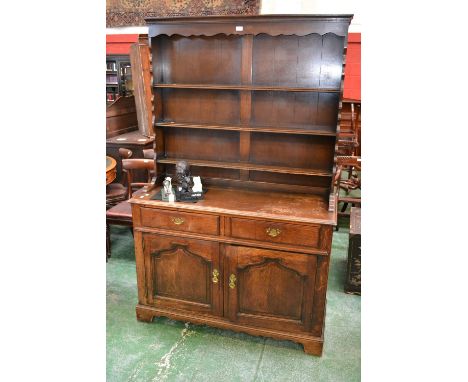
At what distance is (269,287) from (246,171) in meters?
0.84

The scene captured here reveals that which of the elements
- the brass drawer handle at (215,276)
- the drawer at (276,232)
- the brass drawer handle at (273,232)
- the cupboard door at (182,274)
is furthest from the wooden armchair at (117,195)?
the brass drawer handle at (273,232)

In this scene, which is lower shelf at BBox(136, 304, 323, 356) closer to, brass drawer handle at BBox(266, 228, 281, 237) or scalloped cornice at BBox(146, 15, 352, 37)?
brass drawer handle at BBox(266, 228, 281, 237)

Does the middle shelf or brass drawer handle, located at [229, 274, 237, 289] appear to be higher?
the middle shelf

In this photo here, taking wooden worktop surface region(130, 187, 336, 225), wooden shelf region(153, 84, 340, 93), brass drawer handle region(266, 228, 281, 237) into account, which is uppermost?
wooden shelf region(153, 84, 340, 93)

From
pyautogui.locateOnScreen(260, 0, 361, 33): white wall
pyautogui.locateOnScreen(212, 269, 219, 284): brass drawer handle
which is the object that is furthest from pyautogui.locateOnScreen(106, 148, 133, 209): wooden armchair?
pyautogui.locateOnScreen(260, 0, 361, 33): white wall

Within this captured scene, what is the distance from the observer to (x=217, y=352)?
240cm

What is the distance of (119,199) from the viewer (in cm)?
384

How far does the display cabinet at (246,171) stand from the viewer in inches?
88.9

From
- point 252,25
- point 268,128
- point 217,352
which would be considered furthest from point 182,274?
point 252,25

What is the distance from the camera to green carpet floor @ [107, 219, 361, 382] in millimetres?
2215

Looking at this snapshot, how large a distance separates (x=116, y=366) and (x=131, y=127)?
3975 millimetres

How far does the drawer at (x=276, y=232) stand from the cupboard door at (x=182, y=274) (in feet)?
0.68
